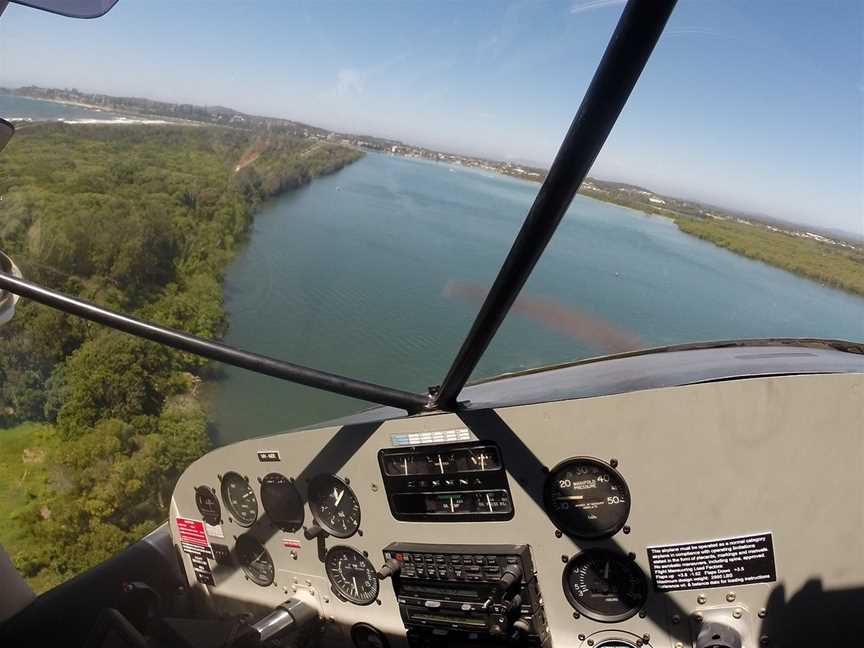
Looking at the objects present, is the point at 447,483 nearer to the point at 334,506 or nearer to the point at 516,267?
the point at 334,506

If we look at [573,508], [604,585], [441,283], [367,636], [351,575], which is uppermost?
[441,283]

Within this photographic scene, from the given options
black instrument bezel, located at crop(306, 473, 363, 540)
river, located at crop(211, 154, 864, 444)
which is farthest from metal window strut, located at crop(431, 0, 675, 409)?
black instrument bezel, located at crop(306, 473, 363, 540)

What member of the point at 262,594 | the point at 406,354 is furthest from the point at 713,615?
the point at 262,594

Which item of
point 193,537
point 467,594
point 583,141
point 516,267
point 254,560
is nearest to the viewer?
point 583,141

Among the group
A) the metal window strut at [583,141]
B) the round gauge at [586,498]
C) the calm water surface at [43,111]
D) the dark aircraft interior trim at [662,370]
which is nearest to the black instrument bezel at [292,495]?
the dark aircraft interior trim at [662,370]

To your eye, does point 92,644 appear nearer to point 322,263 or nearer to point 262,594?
point 262,594

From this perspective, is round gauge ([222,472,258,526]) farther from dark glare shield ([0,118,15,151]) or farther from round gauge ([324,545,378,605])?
dark glare shield ([0,118,15,151])

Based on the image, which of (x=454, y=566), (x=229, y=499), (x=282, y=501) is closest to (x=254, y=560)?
(x=229, y=499)
